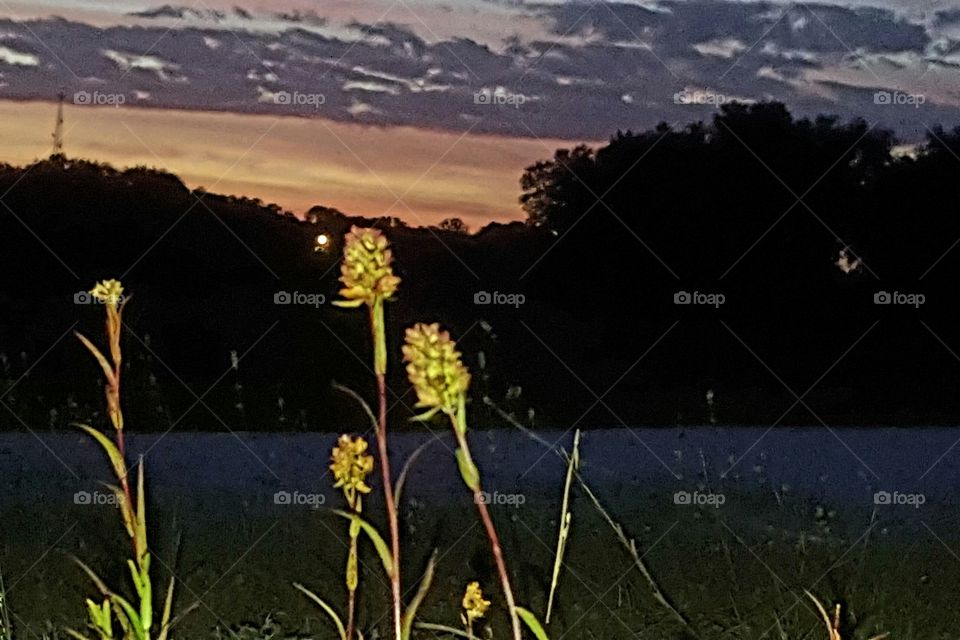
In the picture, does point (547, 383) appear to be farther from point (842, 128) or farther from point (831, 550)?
point (842, 128)

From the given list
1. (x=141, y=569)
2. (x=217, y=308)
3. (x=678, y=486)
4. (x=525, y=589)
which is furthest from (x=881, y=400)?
(x=141, y=569)

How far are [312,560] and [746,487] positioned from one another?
4.20 ft

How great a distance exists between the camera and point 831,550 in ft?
9.52

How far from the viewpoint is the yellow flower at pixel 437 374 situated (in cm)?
91

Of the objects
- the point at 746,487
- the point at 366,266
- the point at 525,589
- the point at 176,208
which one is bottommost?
the point at 525,589

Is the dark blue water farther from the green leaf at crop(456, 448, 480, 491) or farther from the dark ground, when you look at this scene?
the green leaf at crop(456, 448, 480, 491)

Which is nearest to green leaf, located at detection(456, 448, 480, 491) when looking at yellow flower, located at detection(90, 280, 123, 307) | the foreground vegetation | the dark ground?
the foreground vegetation

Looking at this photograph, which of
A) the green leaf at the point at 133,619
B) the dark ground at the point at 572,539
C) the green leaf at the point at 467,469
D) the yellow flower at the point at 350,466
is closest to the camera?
the green leaf at the point at 467,469

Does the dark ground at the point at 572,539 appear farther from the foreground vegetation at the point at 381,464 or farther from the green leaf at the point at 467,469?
the green leaf at the point at 467,469

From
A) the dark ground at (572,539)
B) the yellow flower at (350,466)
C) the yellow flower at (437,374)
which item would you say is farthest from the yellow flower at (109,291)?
the dark ground at (572,539)

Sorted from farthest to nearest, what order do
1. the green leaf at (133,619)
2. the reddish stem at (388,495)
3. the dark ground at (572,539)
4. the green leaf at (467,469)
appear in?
the dark ground at (572,539)
the green leaf at (133,619)
the reddish stem at (388,495)
the green leaf at (467,469)

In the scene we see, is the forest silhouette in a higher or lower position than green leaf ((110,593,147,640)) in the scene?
higher

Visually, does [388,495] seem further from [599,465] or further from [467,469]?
[599,465]

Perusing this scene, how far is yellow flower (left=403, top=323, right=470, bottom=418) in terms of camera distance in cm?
91
